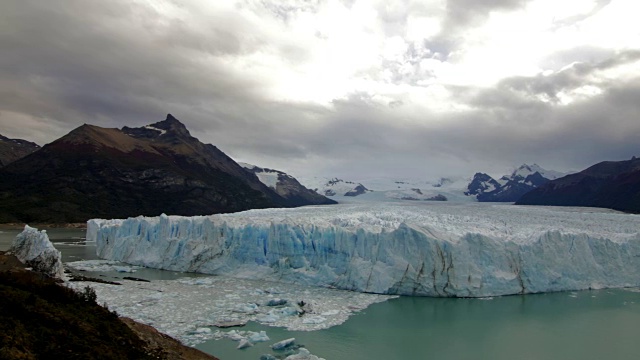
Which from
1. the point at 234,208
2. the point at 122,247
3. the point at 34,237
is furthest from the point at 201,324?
the point at 234,208

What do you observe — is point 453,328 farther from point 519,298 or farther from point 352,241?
point 352,241

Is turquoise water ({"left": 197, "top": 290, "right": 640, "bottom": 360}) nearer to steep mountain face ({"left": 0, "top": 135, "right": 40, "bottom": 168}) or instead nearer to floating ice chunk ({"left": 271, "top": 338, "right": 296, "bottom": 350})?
floating ice chunk ({"left": 271, "top": 338, "right": 296, "bottom": 350})

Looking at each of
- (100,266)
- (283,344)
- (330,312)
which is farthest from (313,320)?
(100,266)

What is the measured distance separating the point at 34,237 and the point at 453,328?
57.8ft

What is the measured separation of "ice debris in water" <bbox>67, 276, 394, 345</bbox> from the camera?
43.9 feet

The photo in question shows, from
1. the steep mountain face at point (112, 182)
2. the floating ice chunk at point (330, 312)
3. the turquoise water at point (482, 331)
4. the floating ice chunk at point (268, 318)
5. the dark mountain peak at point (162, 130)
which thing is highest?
the dark mountain peak at point (162, 130)

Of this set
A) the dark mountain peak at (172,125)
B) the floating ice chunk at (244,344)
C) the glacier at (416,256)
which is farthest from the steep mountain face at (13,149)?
the floating ice chunk at (244,344)

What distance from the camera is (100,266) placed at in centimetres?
2478

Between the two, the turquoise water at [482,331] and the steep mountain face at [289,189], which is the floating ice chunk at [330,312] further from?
the steep mountain face at [289,189]

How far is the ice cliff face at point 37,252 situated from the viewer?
1756cm

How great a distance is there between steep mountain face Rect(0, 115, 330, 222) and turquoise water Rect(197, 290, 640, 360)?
6393 cm

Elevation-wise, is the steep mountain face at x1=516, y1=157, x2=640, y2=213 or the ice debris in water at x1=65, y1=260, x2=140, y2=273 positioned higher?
the steep mountain face at x1=516, y1=157, x2=640, y2=213

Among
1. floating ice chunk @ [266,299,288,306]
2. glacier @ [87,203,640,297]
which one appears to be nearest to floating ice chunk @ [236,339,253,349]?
floating ice chunk @ [266,299,288,306]

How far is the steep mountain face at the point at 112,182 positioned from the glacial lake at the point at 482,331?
64.0 meters
